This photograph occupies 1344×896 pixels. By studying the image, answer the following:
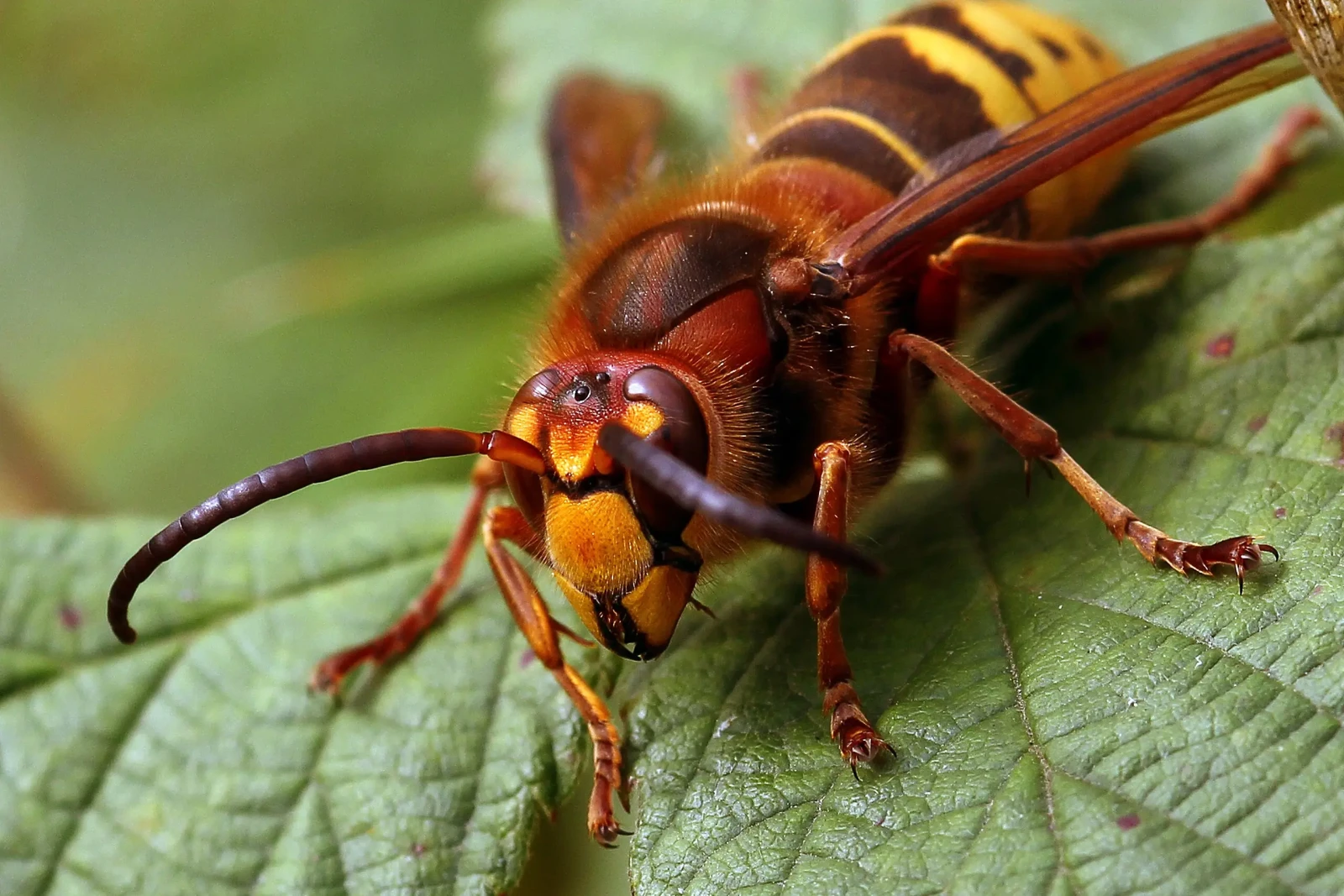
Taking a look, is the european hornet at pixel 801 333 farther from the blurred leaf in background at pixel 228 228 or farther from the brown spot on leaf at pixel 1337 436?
the blurred leaf in background at pixel 228 228

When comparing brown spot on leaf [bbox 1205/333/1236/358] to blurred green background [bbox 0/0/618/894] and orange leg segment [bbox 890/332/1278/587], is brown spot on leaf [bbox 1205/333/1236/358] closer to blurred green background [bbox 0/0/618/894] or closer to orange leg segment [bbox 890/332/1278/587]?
orange leg segment [bbox 890/332/1278/587]

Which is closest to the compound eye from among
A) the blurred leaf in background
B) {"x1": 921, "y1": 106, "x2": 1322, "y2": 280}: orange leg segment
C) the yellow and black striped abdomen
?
{"x1": 921, "y1": 106, "x2": 1322, "y2": 280}: orange leg segment

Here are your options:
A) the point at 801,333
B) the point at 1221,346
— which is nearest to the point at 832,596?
the point at 801,333

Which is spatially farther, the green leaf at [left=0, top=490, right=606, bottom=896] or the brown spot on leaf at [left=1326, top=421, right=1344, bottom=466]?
the green leaf at [left=0, top=490, right=606, bottom=896]

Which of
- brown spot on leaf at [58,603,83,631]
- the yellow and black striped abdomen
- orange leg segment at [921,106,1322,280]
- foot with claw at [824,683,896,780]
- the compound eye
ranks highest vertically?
the yellow and black striped abdomen

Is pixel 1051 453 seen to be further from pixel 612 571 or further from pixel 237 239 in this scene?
pixel 237 239

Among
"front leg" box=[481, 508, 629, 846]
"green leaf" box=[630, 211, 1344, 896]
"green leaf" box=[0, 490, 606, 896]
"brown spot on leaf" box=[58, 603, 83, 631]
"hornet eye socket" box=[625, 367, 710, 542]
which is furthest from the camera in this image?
"brown spot on leaf" box=[58, 603, 83, 631]
